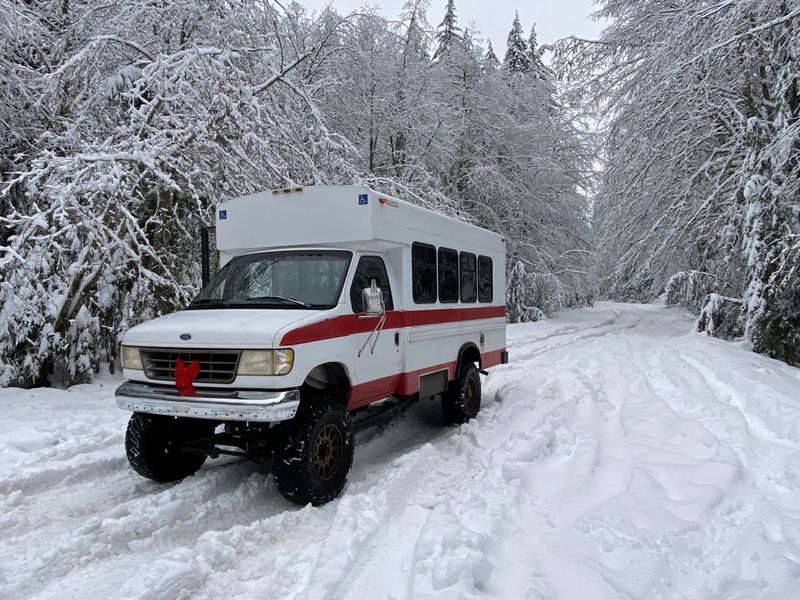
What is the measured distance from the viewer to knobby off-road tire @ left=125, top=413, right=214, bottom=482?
4836mm

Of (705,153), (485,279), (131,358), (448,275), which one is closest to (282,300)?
(131,358)

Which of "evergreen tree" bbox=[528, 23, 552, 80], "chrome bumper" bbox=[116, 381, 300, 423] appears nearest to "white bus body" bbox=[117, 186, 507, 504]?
"chrome bumper" bbox=[116, 381, 300, 423]

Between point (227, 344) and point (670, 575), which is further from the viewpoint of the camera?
point (227, 344)

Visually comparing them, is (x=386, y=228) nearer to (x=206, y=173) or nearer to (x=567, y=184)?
(x=206, y=173)

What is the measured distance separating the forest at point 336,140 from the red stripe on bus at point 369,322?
421cm

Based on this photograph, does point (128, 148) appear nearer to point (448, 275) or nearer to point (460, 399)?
point (448, 275)

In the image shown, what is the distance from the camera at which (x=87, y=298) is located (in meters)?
8.51

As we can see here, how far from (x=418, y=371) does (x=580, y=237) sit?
2041 cm

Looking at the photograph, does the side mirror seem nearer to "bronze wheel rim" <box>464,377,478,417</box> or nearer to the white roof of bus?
the white roof of bus

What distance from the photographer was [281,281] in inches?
208

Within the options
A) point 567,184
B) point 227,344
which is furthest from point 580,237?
point 227,344

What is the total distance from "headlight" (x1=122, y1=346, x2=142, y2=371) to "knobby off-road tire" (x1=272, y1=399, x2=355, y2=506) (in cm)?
136

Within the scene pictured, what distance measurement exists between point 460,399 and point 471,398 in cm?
49

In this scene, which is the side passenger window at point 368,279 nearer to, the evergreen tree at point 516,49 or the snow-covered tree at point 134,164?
the snow-covered tree at point 134,164
